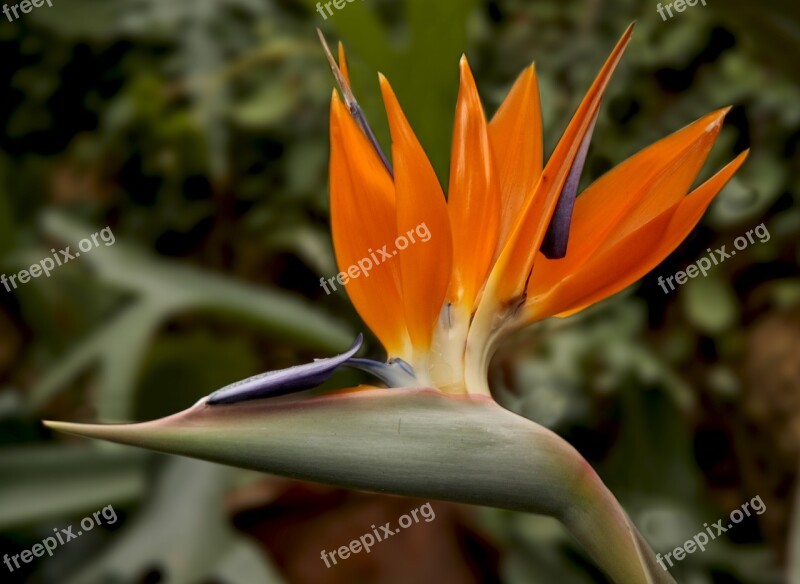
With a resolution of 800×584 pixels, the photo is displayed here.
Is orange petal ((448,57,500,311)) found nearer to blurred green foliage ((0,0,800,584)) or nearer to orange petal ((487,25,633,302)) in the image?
orange petal ((487,25,633,302))

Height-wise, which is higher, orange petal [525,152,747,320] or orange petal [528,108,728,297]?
orange petal [528,108,728,297]

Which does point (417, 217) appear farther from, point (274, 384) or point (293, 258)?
point (293, 258)

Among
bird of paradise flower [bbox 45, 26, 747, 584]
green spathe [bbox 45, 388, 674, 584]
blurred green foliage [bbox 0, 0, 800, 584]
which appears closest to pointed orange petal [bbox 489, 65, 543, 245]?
bird of paradise flower [bbox 45, 26, 747, 584]

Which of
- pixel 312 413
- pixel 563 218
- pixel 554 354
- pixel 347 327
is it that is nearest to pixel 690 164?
pixel 563 218

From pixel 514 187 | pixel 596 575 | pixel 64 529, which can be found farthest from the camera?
pixel 64 529

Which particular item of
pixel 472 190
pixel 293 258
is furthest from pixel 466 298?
pixel 293 258

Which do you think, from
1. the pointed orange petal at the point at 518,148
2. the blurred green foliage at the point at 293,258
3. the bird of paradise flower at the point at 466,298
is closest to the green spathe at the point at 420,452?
the bird of paradise flower at the point at 466,298

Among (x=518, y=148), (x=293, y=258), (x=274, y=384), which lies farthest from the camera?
(x=293, y=258)

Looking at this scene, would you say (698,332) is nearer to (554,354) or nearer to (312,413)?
(554,354)
